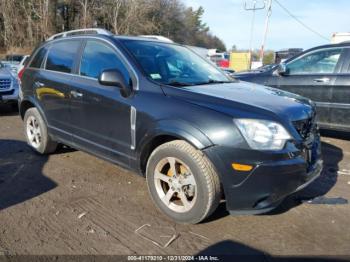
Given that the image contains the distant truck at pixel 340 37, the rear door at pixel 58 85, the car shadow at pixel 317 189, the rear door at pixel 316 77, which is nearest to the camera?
the car shadow at pixel 317 189

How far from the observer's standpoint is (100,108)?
3.95m

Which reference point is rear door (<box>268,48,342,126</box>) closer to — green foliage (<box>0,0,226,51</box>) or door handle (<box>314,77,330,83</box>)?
door handle (<box>314,77,330,83</box>)

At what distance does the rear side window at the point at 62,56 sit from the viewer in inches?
179

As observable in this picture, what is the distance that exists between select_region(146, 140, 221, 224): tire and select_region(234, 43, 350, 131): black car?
3976 mm

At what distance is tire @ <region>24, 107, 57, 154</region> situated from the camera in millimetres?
5133

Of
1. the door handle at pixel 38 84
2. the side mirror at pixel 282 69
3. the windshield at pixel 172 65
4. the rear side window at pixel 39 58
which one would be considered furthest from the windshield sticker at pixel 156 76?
the side mirror at pixel 282 69

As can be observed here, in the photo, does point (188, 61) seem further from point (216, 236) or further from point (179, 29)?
point (179, 29)

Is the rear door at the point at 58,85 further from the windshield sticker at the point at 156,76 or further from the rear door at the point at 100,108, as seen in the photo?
the windshield sticker at the point at 156,76

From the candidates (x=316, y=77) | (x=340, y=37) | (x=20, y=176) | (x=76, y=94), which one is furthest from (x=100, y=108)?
(x=340, y=37)

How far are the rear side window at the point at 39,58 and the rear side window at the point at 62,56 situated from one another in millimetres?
206

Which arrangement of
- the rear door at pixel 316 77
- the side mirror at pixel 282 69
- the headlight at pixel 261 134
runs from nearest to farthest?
the headlight at pixel 261 134
the rear door at pixel 316 77
the side mirror at pixel 282 69

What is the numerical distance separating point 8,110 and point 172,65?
7341 millimetres

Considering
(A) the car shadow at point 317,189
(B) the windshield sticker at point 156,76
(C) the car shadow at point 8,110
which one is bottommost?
(C) the car shadow at point 8,110

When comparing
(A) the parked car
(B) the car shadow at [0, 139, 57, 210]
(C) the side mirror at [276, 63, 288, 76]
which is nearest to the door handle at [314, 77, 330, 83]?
(C) the side mirror at [276, 63, 288, 76]
